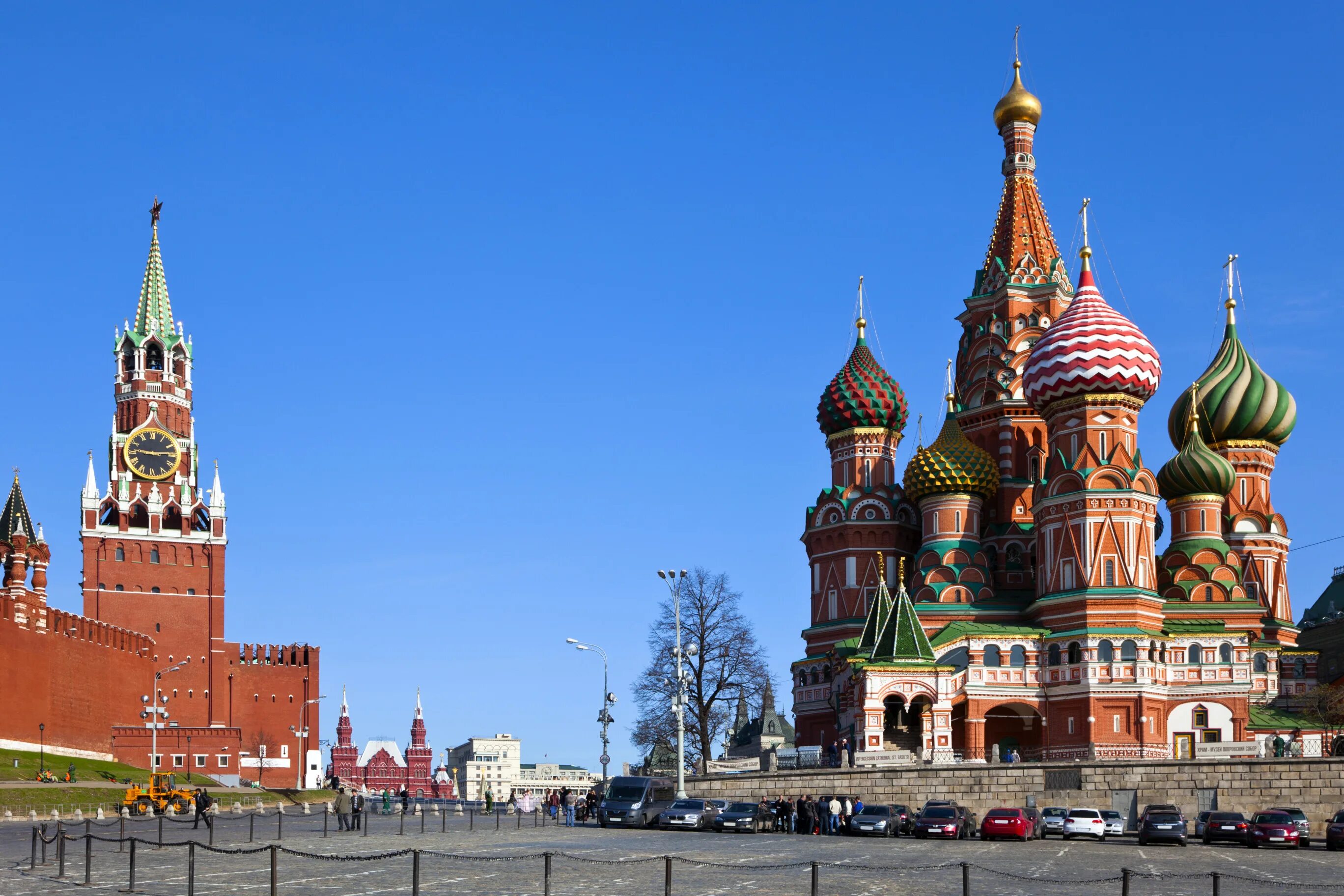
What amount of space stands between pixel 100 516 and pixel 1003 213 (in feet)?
198

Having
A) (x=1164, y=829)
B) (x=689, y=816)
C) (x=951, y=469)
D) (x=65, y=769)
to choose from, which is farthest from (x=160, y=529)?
(x=1164, y=829)

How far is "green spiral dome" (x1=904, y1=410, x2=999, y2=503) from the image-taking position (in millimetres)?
64812

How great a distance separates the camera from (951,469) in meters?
64.8

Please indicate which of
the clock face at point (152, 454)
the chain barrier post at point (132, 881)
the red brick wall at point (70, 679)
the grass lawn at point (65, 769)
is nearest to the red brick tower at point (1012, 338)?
the grass lawn at point (65, 769)

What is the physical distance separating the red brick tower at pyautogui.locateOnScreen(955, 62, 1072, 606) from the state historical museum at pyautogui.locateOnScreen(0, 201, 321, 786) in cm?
4651

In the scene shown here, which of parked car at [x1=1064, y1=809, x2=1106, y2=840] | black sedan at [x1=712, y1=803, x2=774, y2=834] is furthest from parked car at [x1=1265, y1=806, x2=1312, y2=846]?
black sedan at [x1=712, y1=803, x2=774, y2=834]

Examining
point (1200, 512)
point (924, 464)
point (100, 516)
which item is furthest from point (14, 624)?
point (1200, 512)

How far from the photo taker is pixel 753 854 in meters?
30.5

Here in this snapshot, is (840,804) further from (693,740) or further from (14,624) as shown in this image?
(14,624)

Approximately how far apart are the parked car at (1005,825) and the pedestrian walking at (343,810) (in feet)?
52.5

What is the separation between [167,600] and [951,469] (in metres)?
56.1

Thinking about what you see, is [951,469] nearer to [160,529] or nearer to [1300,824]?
[1300,824]

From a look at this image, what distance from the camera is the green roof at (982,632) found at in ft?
196

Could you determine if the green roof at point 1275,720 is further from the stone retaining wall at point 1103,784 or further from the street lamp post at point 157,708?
the street lamp post at point 157,708
